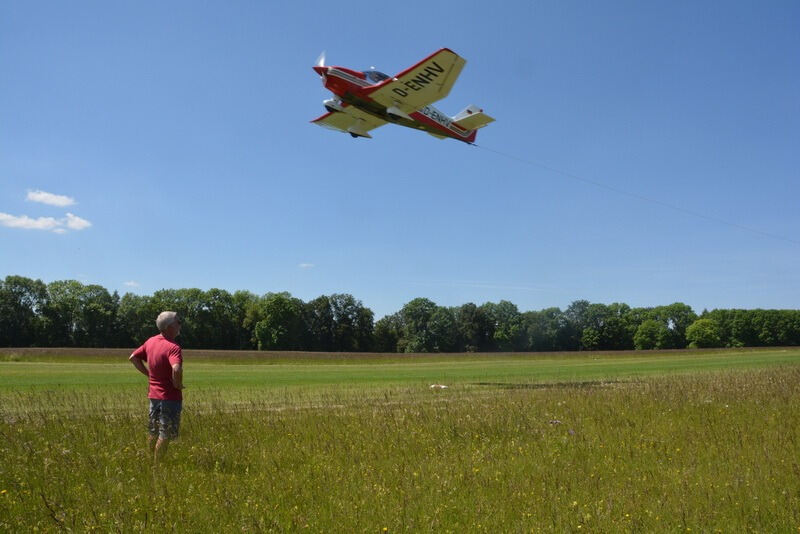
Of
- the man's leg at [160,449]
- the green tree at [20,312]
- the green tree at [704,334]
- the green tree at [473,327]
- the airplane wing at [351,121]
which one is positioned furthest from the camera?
the green tree at [704,334]

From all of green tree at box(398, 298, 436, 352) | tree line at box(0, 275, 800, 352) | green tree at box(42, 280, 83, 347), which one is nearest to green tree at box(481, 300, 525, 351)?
tree line at box(0, 275, 800, 352)

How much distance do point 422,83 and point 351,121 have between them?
18.3ft

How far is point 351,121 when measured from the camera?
1035 inches

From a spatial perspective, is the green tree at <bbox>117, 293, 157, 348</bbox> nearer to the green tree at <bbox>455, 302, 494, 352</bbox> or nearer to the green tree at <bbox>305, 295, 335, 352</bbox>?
the green tree at <bbox>305, 295, 335, 352</bbox>

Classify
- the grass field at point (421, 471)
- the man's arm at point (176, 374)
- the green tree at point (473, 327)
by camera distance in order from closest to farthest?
the grass field at point (421, 471)
the man's arm at point (176, 374)
the green tree at point (473, 327)

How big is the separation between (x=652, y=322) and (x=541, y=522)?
500 ft

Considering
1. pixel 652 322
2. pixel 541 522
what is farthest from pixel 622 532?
pixel 652 322

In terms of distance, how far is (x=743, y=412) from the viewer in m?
11.1

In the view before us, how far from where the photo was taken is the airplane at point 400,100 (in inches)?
826

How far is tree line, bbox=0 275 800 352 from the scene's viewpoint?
10531 cm

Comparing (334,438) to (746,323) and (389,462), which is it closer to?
(389,462)

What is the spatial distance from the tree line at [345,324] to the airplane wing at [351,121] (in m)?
89.2

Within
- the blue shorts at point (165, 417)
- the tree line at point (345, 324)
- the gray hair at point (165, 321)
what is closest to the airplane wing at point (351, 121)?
the gray hair at point (165, 321)

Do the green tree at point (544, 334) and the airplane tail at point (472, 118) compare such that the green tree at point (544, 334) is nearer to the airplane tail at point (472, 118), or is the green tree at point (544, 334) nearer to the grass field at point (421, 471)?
the airplane tail at point (472, 118)
